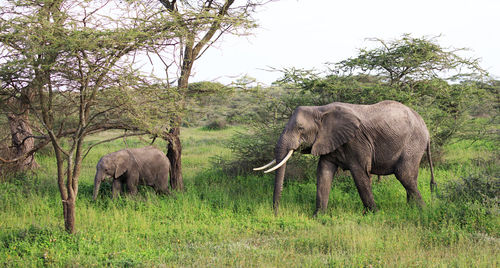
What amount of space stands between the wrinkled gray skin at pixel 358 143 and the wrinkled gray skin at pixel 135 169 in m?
3.50

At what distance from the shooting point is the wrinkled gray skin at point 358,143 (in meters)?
9.01

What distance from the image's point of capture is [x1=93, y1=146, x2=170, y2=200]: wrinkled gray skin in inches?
417

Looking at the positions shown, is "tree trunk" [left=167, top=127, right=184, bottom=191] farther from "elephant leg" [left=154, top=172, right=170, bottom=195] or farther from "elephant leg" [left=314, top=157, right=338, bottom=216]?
"elephant leg" [left=314, top=157, right=338, bottom=216]

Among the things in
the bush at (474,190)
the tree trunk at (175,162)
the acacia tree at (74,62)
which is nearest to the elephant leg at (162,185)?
the tree trunk at (175,162)

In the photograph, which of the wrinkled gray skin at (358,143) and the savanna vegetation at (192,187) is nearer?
Answer: the savanna vegetation at (192,187)

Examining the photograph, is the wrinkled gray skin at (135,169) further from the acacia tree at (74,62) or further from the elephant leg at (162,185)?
the acacia tree at (74,62)

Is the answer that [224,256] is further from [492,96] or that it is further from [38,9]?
[492,96]

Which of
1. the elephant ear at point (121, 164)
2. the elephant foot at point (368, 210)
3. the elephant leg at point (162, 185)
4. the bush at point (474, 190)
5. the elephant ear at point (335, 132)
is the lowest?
the elephant foot at point (368, 210)

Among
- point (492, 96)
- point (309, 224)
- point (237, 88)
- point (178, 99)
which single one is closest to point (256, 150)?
point (237, 88)

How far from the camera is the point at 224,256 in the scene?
641 centimetres

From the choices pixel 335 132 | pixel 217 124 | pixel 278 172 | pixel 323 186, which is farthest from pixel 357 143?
pixel 217 124

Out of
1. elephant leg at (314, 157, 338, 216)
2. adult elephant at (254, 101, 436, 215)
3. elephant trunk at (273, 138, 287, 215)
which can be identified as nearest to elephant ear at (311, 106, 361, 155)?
adult elephant at (254, 101, 436, 215)

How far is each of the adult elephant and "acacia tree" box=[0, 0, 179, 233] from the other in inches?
118

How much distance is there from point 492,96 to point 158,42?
10.8m
